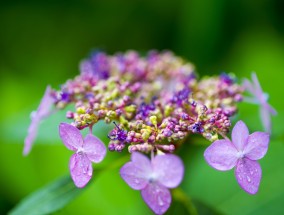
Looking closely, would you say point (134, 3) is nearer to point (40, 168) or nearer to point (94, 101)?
point (40, 168)

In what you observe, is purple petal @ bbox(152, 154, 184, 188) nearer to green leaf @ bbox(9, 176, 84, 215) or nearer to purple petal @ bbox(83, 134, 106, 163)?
purple petal @ bbox(83, 134, 106, 163)

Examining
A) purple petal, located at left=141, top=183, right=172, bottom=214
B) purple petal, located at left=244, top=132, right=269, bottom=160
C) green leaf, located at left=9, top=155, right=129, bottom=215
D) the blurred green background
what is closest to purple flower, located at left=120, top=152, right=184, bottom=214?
purple petal, located at left=141, top=183, right=172, bottom=214

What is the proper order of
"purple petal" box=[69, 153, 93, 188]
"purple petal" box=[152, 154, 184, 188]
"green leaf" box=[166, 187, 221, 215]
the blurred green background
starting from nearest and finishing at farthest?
1. "purple petal" box=[152, 154, 184, 188]
2. "purple petal" box=[69, 153, 93, 188]
3. "green leaf" box=[166, 187, 221, 215]
4. the blurred green background

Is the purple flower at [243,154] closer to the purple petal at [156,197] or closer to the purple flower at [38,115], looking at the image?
the purple petal at [156,197]

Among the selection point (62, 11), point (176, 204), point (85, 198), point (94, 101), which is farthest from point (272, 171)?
point (62, 11)

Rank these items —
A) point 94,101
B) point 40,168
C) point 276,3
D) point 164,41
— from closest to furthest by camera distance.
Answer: point 94,101, point 40,168, point 276,3, point 164,41

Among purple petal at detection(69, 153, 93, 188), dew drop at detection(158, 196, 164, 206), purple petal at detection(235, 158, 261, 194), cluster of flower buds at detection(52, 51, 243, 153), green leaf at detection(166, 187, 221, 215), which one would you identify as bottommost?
green leaf at detection(166, 187, 221, 215)

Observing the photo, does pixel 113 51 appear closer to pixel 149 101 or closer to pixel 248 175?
pixel 149 101

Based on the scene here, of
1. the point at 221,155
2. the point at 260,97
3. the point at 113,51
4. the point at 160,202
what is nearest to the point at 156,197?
the point at 160,202
